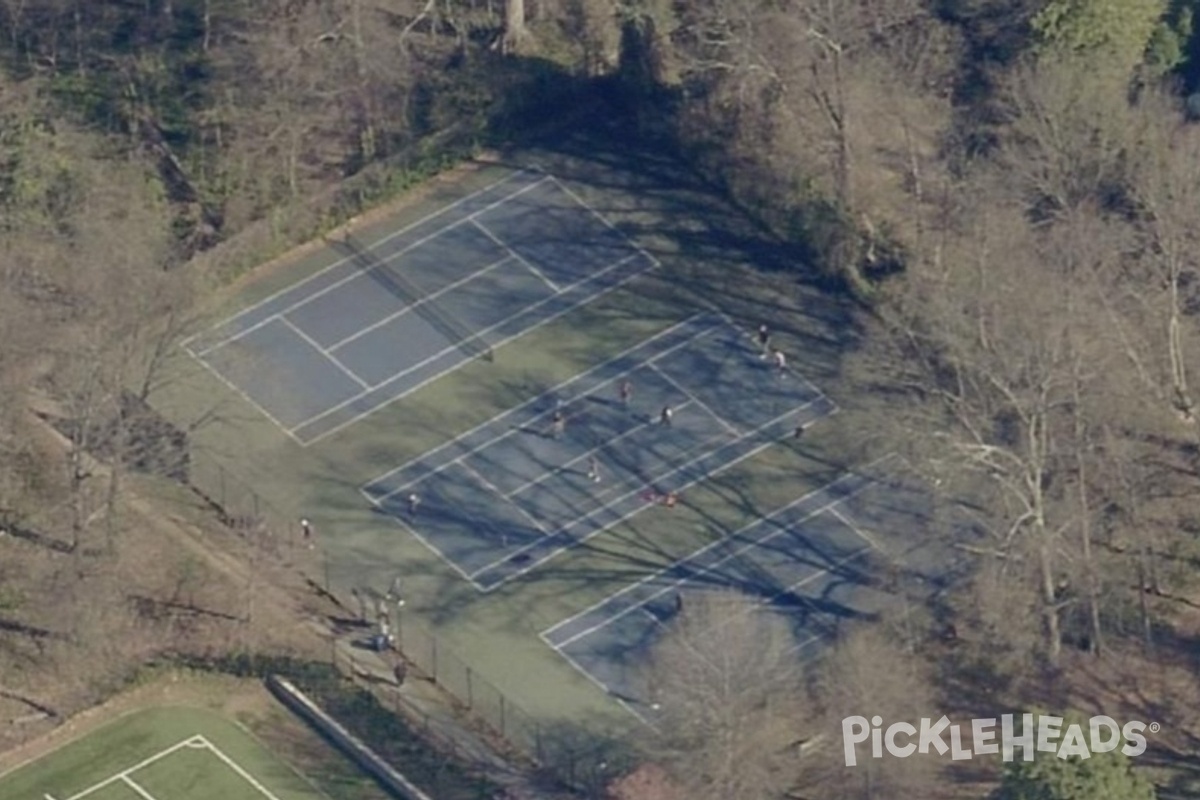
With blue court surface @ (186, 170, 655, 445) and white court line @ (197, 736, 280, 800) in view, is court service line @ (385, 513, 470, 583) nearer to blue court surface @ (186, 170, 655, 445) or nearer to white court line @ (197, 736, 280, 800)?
blue court surface @ (186, 170, 655, 445)

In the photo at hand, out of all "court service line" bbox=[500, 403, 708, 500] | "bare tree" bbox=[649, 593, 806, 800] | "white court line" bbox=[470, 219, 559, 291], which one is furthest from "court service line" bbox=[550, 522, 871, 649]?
"white court line" bbox=[470, 219, 559, 291]

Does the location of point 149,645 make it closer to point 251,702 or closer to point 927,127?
point 251,702

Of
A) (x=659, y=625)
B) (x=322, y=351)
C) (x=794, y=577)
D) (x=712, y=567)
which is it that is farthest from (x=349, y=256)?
(x=794, y=577)

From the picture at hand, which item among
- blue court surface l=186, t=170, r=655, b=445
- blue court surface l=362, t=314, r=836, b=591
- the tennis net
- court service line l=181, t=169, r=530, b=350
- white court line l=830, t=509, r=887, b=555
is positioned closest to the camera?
white court line l=830, t=509, r=887, b=555

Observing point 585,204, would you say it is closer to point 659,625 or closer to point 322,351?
point 322,351

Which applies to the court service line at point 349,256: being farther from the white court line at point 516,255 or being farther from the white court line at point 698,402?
the white court line at point 698,402

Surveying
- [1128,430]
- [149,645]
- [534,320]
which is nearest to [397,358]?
[534,320]
